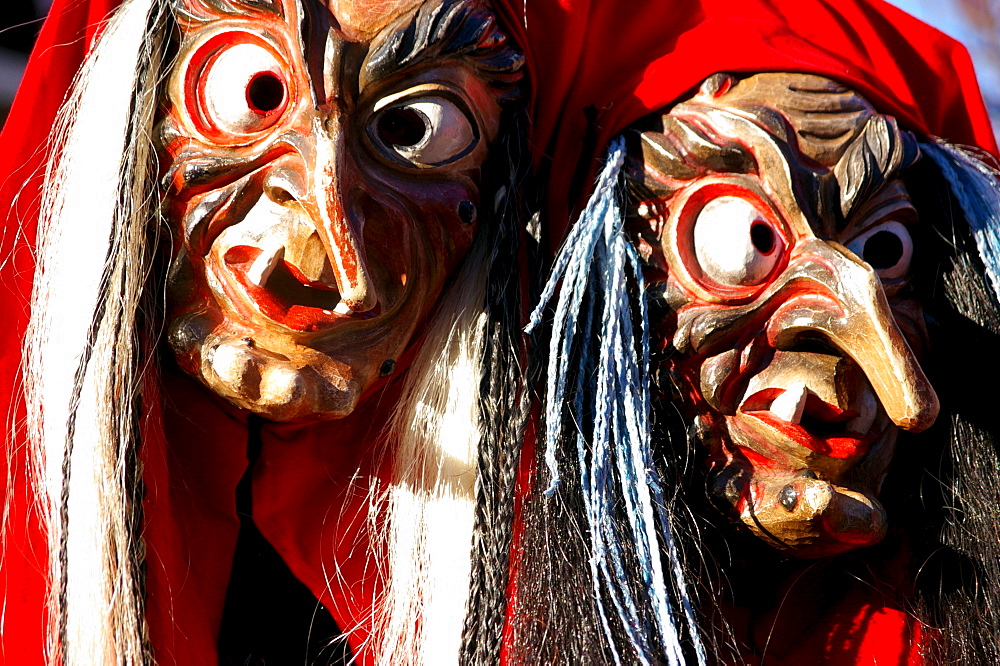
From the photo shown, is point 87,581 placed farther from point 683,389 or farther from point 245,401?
Result: point 683,389

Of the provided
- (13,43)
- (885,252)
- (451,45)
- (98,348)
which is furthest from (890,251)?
(13,43)

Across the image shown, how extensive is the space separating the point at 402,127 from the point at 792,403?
374mm

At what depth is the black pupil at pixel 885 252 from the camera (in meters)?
0.93

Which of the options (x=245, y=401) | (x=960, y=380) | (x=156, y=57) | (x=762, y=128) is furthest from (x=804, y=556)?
(x=156, y=57)

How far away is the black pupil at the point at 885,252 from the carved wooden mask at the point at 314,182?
347 millimetres

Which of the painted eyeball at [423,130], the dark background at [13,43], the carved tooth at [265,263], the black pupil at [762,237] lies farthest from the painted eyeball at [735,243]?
the dark background at [13,43]

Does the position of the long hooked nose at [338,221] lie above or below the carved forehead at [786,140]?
below

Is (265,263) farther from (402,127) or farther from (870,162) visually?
(870,162)

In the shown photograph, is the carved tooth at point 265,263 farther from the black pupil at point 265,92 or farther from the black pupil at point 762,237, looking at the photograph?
the black pupil at point 762,237

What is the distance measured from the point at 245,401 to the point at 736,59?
487 mm

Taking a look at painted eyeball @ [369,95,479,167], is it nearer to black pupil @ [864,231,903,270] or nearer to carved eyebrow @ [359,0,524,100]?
carved eyebrow @ [359,0,524,100]

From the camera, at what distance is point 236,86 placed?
82 centimetres

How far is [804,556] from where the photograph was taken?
0.90 meters

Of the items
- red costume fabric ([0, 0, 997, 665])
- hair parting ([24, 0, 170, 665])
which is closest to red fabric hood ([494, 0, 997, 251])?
red costume fabric ([0, 0, 997, 665])
